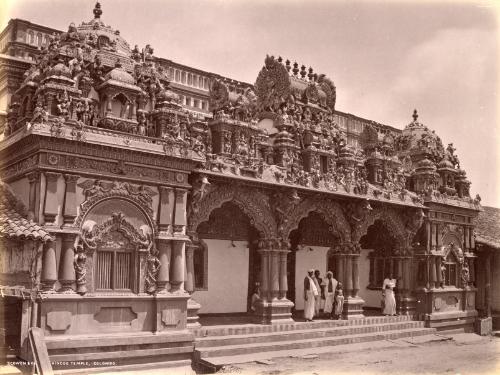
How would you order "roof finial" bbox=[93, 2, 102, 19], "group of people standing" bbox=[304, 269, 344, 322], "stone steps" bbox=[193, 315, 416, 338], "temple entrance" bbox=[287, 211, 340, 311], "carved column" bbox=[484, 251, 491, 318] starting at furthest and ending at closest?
1. "carved column" bbox=[484, 251, 491, 318]
2. "temple entrance" bbox=[287, 211, 340, 311]
3. "group of people standing" bbox=[304, 269, 344, 322]
4. "roof finial" bbox=[93, 2, 102, 19]
5. "stone steps" bbox=[193, 315, 416, 338]

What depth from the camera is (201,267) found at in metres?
18.9

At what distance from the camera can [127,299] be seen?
1325cm

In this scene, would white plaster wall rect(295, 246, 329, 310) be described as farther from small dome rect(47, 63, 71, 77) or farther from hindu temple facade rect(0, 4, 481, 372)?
small dome rect(47, 63, 71, 77)

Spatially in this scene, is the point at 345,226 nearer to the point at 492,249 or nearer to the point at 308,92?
the point at 308,92

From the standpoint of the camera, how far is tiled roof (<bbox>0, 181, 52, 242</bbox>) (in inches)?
455

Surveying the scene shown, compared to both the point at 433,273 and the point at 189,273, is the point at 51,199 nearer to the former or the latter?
the point at 189,273

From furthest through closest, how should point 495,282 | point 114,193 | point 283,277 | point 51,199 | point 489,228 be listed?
point 489,228 < point 495,282 < point 283,277 < point 114,193 < point 51,199

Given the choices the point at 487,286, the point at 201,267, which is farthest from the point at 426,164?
the point at 201,267

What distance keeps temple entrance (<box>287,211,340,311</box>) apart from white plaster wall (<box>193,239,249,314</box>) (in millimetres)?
2253

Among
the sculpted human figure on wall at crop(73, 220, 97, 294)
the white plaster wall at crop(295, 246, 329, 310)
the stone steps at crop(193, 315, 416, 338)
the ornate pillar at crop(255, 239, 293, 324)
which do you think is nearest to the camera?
the sculpted human figure on wall at crop(73, 220, 97, 294)

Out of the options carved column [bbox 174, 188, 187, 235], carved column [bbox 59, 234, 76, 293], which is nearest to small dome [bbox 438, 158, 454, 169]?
carved column [bbox 174, 188, 187, 235]

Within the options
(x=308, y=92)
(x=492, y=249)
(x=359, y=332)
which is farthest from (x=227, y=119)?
(x=492, y=249)

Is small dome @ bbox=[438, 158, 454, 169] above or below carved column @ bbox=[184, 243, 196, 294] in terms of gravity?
above

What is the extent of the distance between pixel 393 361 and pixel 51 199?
10.1m
